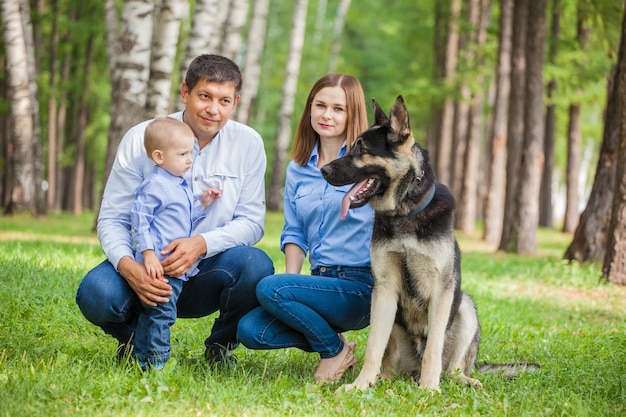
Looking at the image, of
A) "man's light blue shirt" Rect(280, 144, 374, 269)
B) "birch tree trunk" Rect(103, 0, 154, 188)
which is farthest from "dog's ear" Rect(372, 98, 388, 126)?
"birch tree trunk" Rect(103, 0, 154, 188)

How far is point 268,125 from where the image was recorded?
35500mm

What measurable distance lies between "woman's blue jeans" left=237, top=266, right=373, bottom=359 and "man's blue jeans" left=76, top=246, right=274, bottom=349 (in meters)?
0.13

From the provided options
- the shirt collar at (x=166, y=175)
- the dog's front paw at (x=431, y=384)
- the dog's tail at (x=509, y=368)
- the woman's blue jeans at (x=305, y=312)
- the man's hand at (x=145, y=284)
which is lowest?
the dog's tail at (x=509, y=368)

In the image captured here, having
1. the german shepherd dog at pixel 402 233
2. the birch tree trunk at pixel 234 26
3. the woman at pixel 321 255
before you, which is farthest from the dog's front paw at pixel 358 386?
the birch tree trunk at pixel 234 26

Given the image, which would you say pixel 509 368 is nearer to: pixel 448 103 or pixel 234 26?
pixel 234 26

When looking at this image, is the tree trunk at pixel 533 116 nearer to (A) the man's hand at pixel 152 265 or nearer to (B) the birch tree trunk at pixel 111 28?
(B) the birch tree trunk at pixel 111 28

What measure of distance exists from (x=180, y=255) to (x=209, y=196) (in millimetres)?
554

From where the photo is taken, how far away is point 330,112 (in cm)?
482

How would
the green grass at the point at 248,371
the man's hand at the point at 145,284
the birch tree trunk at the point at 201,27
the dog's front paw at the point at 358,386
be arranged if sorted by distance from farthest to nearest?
the birch tree trunk at the point at 201,27
the dog's front paw at the point at 358,386
the man's hand at the point at 145,284
the green grass at the point at 248,371

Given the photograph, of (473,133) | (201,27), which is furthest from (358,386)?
(473,133)

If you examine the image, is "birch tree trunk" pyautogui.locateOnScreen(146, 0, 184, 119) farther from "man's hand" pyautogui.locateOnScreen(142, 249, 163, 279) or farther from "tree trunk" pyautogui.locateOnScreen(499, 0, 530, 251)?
"tree trunk" pyautogui.locateOnScreen(499, 0, 530, 251)

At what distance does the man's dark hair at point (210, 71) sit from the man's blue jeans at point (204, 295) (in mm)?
1103

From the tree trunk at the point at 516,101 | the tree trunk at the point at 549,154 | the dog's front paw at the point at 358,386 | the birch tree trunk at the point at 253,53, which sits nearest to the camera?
the dog's front paw at the point at 358,386

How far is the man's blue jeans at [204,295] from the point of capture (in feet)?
13.6
